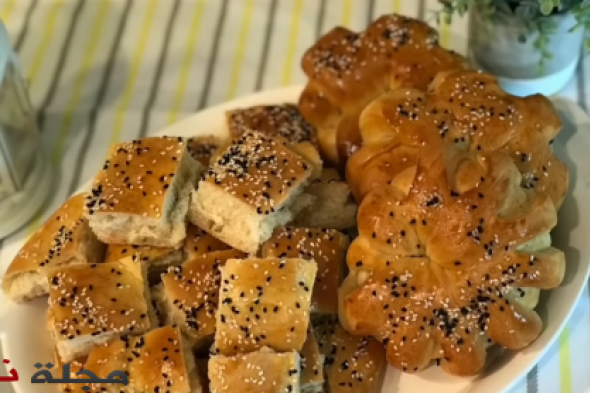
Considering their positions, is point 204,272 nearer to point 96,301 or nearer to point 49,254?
point 96,301

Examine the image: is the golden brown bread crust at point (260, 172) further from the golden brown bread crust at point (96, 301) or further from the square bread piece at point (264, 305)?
the golden brown bread crust at point (96, 301)

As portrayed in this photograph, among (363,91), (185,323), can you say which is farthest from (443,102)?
(185,323)

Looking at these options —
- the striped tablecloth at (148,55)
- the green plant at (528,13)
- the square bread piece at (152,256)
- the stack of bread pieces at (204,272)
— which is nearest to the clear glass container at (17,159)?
the striped tablecloth at (148,55)

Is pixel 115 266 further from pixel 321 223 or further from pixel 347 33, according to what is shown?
pixel 347 33

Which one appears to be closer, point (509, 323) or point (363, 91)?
point (509, 323)

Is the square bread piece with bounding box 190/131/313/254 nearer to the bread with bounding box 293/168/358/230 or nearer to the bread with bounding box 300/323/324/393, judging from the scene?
A: the bread with bounding box 293/168/358/230

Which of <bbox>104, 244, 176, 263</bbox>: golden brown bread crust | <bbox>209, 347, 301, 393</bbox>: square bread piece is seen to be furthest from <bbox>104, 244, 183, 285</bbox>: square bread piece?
<bbox>209, 347, 301, 393</bbox>: square bread piece
